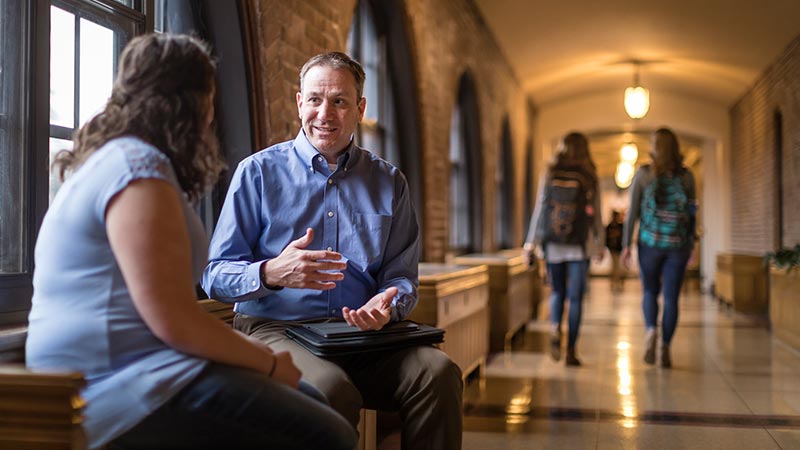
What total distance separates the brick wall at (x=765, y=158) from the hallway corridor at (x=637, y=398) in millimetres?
2807

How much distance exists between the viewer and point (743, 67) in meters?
11.0

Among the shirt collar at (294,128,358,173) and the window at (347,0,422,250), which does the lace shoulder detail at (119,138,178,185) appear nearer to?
the shirt collar at (294,128,358,173)

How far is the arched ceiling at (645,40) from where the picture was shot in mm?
8625

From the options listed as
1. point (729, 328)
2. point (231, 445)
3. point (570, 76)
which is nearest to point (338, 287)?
point (231, 445)

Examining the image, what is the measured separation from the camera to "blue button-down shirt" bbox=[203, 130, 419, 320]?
2.37 meters

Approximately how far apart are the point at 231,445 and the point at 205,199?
2040 mm

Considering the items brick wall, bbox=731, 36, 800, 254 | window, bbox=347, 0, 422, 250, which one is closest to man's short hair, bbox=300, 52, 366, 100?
window, bbox=347, 0, 422, 250

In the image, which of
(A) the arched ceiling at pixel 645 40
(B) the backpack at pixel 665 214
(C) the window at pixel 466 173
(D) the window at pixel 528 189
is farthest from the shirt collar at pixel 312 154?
(D) the window at pixel 528 189

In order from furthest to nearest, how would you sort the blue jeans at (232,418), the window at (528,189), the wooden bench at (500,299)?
the window at (528,189), the wooden bench at (500,299), the blue jeans at (232,418)

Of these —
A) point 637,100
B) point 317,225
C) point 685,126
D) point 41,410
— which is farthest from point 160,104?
point 685,126

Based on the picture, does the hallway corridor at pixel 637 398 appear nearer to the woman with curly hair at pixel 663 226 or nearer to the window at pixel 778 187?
the woman with curly hair at pixel 663 226

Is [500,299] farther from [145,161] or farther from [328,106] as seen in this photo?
[145,161]

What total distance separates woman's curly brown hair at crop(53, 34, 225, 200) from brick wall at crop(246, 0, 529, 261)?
188cm

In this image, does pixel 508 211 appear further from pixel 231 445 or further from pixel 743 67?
pixel 231 445
